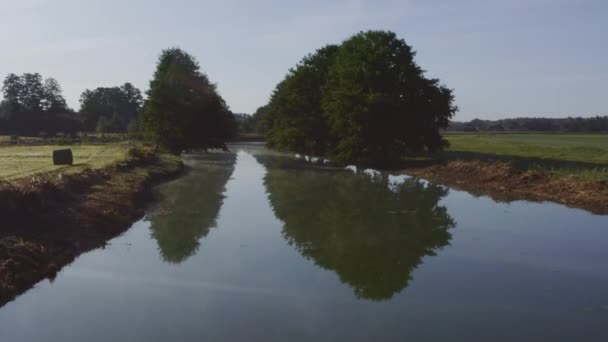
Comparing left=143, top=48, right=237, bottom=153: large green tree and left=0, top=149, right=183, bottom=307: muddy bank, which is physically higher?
left=143, top=48, right=237, bottom=153: large green tree

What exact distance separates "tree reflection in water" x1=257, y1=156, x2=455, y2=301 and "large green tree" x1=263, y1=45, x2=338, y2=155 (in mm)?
21650

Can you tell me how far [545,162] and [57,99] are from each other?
122715 mm

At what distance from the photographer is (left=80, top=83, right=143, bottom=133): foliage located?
140m

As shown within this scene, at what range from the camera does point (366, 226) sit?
69.2 feet

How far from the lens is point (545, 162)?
3997 cm

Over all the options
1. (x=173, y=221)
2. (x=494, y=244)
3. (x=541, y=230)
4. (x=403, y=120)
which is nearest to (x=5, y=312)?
(x=173, y=221)

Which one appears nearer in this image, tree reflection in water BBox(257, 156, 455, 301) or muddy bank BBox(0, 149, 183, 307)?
muddy bank BBox(0, 149, 183, 307)

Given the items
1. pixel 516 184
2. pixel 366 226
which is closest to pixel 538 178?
pixel 516 184

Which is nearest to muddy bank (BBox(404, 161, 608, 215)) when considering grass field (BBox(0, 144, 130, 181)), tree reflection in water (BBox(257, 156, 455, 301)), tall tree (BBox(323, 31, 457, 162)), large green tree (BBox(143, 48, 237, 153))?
tree reflection in water (BBox(257, 156, 455, 301))

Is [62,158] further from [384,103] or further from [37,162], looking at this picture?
[384,103]

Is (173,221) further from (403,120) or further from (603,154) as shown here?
(603,154)

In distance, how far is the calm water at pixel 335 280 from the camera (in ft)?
34.2

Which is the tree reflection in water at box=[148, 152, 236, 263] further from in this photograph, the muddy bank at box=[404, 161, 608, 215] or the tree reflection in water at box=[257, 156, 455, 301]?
the muddy bank at box=[404, 161, 608, 215]

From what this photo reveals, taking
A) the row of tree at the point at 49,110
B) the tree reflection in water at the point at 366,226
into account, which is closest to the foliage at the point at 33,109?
the row of tree at the point at 49,110
